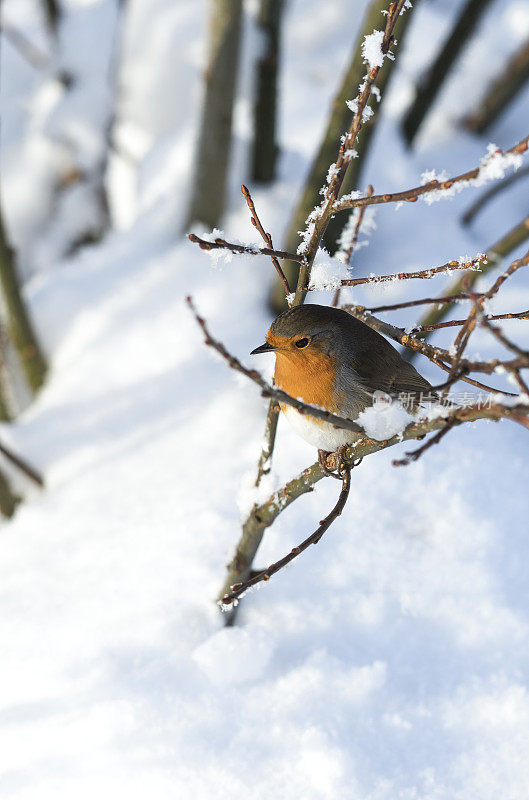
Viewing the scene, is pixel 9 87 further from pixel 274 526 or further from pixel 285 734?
pixel 285 734

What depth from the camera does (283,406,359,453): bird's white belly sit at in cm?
133

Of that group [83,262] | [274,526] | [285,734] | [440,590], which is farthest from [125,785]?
[83,262]

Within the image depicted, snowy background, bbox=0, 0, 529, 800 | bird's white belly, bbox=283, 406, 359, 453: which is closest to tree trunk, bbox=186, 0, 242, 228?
snowy background, bbox=0, 0, 529, 800

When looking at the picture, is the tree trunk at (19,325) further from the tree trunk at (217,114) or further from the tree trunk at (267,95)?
the tree trunk at (267,95)

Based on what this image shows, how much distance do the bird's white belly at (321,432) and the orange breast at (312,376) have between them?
3.5 inches

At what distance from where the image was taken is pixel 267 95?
9.89 ft

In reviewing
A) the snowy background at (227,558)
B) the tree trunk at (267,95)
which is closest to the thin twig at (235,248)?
the snowy background at (227,558)

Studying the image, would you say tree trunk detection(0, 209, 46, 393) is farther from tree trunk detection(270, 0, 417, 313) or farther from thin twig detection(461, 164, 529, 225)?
thin twig detection(461, 164, 529, 225)

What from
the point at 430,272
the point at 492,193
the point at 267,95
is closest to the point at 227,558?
the point at 430,272

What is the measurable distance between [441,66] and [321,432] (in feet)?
8.56

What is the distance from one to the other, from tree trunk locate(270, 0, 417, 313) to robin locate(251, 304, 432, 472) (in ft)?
2.79

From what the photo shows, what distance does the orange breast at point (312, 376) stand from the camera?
1.43m

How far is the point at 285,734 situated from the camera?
60.9 inches

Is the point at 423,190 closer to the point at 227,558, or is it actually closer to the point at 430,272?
the point at 430,272
